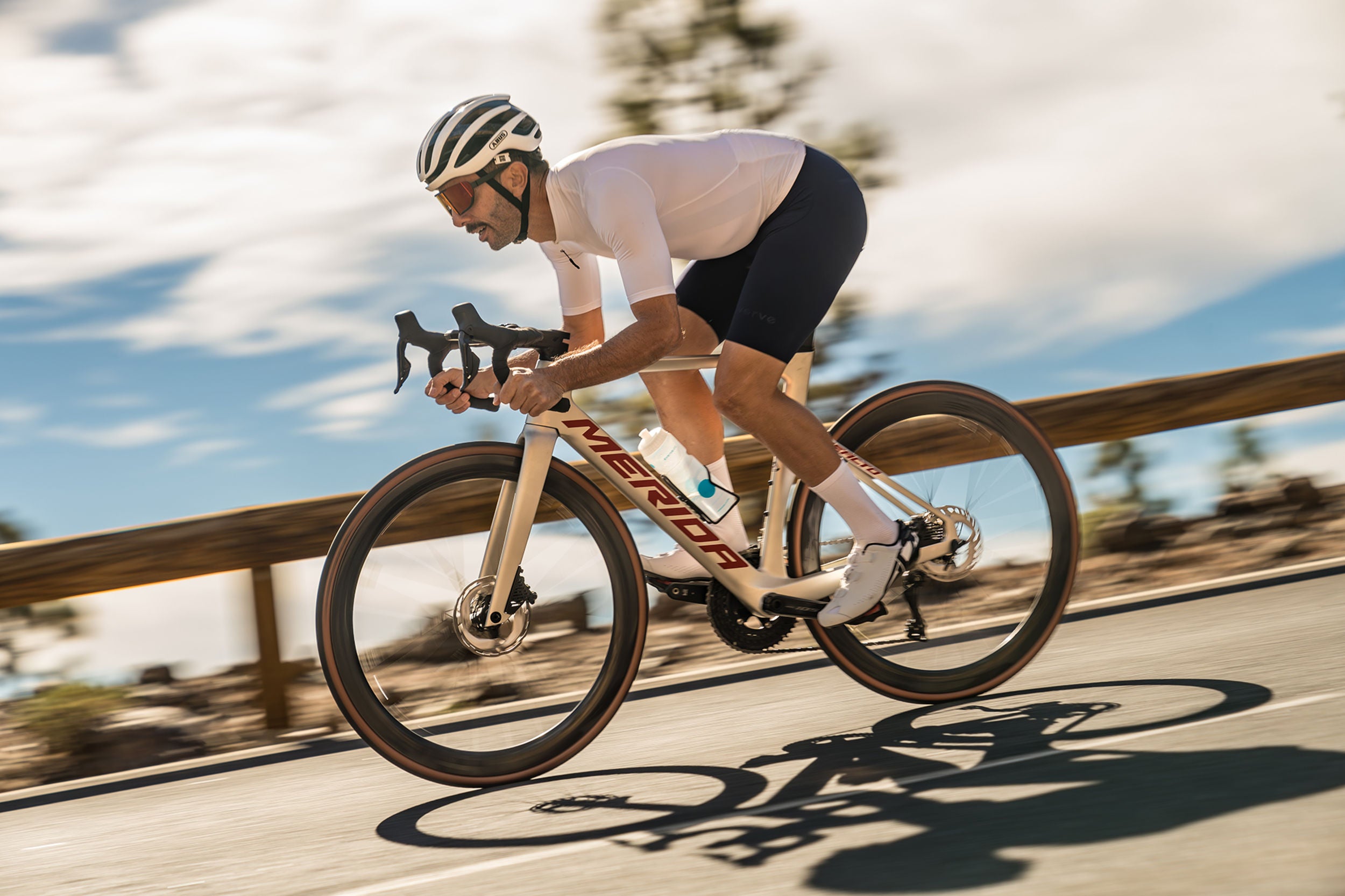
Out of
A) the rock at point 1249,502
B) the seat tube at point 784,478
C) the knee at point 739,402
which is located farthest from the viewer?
the rock at point 1249,502

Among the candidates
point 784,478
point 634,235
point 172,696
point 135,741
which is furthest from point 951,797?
point 172,696

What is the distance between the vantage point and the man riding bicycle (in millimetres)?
3568

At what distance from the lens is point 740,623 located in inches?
158

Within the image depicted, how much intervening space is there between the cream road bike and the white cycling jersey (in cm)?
35

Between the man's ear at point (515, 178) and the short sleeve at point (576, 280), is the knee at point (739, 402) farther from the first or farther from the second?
the man's ear at point (515, 178)

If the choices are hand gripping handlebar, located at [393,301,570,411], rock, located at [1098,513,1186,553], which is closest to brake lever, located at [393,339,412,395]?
hand gripping handlebar, located at [393,301,570,411]

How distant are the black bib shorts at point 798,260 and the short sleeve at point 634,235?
363 millimetres

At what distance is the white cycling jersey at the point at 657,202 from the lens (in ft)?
11.6

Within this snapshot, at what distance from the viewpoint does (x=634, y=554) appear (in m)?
3.84

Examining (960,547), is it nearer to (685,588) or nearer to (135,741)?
(685,588)

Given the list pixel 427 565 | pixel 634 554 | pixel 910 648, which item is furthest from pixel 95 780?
pixel 910 648

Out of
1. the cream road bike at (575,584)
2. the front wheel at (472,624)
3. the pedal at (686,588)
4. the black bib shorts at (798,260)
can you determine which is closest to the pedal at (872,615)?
the cream road bike at (575,584)

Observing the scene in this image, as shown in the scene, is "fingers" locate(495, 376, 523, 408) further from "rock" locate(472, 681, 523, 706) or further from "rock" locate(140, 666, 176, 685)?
"rock" locate(140, 666, 176, 685)

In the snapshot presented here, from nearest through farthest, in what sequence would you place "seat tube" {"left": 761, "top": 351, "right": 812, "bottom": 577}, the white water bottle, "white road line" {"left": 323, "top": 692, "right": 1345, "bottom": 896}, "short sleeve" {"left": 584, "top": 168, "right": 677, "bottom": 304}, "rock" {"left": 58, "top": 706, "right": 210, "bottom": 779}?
"white road line" {"left": 323, "top": 692, "right": 1345, "bottom": 896} < "short sleeve" {"left": 584, "top": 168, "right": 677, "bottom": 304} < the white water bottle < "seat tube" {"left": 761, "top": 351, "right": 812, "bottom": 577} < "rock" {"left": 58, "top": 706, "right": 210, "bottom": 779}
